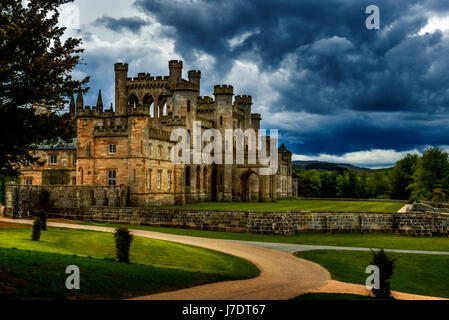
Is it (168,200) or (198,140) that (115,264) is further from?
(198,140)

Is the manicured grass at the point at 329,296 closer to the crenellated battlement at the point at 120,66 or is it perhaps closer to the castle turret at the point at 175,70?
the castle turret at the point at 175,70

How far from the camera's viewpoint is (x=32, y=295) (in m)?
12.4

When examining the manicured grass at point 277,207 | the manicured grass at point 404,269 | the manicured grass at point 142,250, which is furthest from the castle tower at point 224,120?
the manicured grass at point 404,269

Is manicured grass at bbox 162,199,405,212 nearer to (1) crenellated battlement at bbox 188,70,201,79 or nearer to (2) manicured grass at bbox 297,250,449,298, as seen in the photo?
(2) manicured grass at bbox 297,250,449,298

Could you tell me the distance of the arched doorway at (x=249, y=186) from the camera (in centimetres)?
6806

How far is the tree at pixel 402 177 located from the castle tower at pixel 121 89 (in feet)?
205

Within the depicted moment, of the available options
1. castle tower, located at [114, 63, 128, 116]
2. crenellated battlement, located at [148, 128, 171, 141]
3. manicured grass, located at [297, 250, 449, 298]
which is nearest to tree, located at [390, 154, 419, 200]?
castle tower, located at [114, 63, 128, 116]

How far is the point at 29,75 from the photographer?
14.9m

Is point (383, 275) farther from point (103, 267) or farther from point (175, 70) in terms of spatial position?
point (175, 70)

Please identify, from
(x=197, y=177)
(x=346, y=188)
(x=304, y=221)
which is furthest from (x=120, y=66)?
(x=346, y=188)

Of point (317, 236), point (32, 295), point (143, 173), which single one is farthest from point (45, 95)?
point (143, 173)

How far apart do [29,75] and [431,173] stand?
3097 inches

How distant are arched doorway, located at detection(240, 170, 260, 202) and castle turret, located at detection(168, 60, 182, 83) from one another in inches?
708
